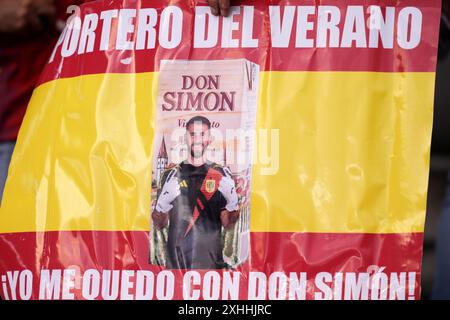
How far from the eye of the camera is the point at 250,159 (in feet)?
6.10

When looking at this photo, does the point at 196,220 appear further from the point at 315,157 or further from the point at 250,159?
the point at 315,157

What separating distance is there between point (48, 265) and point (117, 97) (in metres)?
0.41

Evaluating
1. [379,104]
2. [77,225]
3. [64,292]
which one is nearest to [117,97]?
[77,225]

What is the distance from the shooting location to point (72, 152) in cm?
197

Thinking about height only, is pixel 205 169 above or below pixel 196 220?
above

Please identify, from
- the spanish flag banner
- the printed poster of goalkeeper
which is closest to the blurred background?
the spanish flag banner

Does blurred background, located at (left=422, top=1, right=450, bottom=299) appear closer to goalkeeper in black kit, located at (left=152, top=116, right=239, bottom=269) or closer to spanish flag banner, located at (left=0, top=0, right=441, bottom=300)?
spanish flag banner, located at (left=0, top=0, right=441, bottom=300)

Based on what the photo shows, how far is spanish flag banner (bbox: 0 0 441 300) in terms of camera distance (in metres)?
1.82

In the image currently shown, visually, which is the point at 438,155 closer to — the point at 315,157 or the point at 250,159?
the point at 315,157

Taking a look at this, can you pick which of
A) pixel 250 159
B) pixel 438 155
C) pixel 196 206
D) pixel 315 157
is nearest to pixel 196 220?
pixel 196 206

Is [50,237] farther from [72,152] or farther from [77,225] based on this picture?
[72,152]

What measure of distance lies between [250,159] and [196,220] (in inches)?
6.9

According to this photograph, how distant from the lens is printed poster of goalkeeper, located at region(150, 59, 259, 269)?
1853 mm

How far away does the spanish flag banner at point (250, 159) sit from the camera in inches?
71.8
